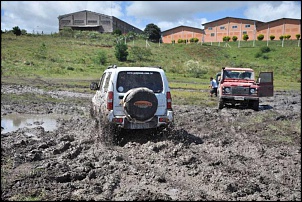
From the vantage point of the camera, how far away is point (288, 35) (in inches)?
2409

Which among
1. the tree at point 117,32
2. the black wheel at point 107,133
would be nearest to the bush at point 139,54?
the tree at point 117,32

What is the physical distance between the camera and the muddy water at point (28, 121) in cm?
1187

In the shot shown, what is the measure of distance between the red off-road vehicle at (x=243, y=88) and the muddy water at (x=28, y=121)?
7.44 m

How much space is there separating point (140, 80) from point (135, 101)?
0.92 m

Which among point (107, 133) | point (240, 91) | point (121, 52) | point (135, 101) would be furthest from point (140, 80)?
point (121, 52)

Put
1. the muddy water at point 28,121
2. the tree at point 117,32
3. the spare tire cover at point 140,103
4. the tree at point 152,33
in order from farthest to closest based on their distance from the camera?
the tree at point 152,33 < the tree at point 117,32 < the muddy water at point 28,121 < the spare tire cover at point 140,103

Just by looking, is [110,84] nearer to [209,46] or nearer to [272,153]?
[272,153]

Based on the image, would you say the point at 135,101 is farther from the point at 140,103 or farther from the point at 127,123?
the point at 127,123

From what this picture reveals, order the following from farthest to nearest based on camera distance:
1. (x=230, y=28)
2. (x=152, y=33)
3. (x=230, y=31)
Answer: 1. (x=152, y=33)
2. (x=230, y=31)
3. (x=230, y=28)

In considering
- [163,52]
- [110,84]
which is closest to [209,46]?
[163,52]

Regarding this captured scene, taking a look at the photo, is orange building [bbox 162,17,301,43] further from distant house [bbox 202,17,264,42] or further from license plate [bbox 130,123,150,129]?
license plate [bbox 130,123,150,129]

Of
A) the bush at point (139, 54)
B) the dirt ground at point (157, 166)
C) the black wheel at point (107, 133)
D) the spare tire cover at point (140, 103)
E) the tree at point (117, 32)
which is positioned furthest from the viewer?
the tree at point (117, 32)

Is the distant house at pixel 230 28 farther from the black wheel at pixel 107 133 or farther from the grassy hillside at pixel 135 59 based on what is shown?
the black wheel at pixel 107 133

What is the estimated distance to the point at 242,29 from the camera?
7050cm
